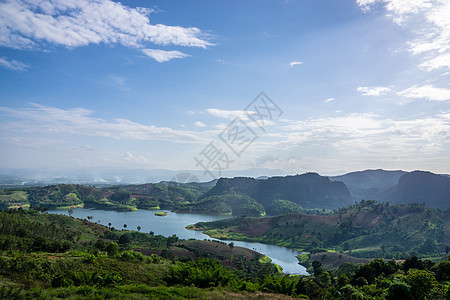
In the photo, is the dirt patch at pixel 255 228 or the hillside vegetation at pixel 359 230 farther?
the dirt patch at pixel 255 228

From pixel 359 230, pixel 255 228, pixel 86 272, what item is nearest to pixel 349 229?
pixel 359 230

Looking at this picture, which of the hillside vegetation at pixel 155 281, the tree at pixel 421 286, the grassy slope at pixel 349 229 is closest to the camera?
the hillside vegetation at pixel 155 281

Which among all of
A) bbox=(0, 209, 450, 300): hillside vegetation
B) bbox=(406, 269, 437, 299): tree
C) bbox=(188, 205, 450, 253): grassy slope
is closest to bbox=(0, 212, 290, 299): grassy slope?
bbox=(0, 209, 450, 300): hillside vegetation

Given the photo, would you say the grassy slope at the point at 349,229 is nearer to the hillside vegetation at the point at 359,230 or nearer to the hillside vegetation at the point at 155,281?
the hillside vegetation at the point at 359,230

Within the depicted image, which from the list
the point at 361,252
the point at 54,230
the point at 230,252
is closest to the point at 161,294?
the point at 54,230

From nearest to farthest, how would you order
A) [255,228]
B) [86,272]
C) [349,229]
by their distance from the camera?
1. [86,272]
2. [349,229]
3. [255,228]

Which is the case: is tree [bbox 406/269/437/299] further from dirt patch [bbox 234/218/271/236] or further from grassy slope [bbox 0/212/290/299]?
dirt patch [bbox 234/218/271/236]

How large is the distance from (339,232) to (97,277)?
123 meters

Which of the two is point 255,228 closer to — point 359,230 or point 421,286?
point 359,230

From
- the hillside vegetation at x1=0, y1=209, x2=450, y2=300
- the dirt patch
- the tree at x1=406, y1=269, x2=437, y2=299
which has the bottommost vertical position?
the dirt patch

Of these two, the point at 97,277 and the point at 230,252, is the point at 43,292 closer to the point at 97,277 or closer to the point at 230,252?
the point at 97,277

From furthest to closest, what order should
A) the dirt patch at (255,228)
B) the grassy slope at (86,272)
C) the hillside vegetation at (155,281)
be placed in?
1. the dirt patch at (255,228)
2. the hillside vegetation at (155,281)
3. the grassy slope at (86,272)

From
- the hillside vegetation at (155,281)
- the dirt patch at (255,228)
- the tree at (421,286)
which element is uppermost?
the tree at (421,286)

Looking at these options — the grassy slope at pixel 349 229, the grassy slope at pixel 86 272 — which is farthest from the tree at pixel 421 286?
the grassy slope at pixel 349 229
